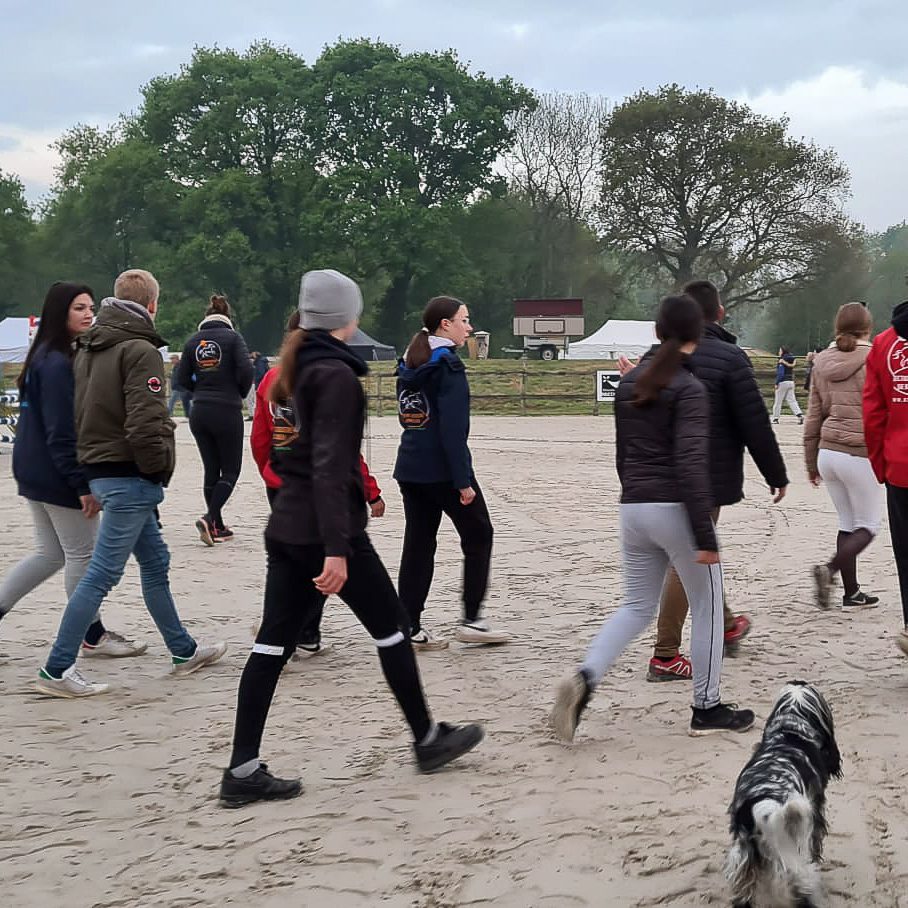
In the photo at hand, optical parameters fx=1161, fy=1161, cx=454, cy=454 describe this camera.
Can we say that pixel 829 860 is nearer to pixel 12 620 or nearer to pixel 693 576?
pixel 693 576

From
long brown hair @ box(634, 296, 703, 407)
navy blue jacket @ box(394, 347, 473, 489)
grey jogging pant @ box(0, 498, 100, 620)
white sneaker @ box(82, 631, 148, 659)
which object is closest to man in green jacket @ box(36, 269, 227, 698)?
grey jogging pant @ box(0, 498, 100, 620)

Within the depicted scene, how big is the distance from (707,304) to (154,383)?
2.60 m

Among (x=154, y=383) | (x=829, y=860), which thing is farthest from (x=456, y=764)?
(x=154, y=383)

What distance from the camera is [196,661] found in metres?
5.96

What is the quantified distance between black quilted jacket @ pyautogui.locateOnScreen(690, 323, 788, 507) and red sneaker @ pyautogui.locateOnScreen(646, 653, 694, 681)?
966mm

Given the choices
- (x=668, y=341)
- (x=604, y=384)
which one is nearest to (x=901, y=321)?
(x=668, y=341)

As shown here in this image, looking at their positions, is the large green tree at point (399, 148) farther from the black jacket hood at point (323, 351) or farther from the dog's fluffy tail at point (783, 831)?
the dog's fluffy tail at point (783, 831)

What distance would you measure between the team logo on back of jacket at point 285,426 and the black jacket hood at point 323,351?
0.63ft

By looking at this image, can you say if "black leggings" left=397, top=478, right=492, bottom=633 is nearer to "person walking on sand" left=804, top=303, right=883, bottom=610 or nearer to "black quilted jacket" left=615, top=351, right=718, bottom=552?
"black quilted jacket" left=615, top=351, right=718, bottom=552

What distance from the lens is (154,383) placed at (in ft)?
17.7

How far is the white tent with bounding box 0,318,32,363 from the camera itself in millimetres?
33281

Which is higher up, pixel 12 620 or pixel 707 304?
pixel 707 304

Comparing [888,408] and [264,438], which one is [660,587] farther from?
[264,438]

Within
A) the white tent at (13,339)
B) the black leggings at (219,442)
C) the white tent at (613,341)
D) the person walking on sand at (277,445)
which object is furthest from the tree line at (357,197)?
the person walking on sand at (277,445)
